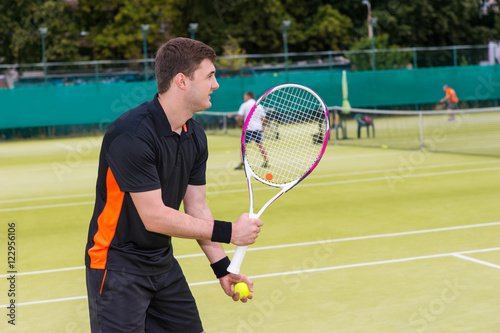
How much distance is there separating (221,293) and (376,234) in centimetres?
260

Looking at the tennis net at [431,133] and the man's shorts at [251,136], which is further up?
the man's shorts at [251,136]

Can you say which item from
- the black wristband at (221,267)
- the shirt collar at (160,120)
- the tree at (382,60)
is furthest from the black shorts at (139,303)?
the tree at (382,60)

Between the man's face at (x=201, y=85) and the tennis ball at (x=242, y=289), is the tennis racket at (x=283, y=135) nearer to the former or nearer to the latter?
the tennis ball at (x=242, y=289)

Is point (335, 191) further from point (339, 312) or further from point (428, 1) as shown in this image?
point (428, 1)

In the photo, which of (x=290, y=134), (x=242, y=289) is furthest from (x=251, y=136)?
(x=290, y=134)

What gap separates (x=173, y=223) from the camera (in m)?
3.19

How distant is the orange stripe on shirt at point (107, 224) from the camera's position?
3.23 meters

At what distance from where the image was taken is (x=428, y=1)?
149ft

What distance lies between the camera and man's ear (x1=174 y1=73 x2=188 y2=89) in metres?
3.22

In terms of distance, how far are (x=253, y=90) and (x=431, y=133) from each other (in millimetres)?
8510

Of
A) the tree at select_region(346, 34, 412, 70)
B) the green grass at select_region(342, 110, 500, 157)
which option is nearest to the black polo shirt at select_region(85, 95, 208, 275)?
the green grass at select_region(342, 110, 500, 157)

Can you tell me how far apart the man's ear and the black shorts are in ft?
2.75

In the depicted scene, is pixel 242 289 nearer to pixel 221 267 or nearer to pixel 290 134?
pixel 221 267

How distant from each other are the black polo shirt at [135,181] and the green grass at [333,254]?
6.26ft
